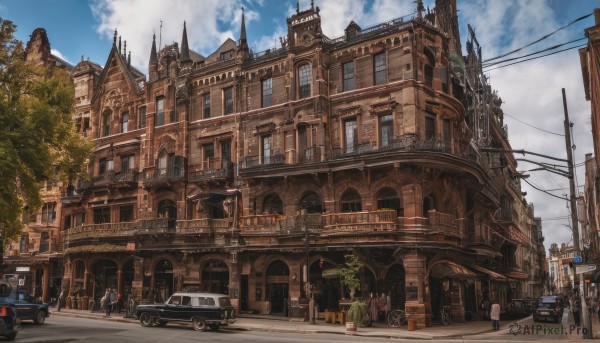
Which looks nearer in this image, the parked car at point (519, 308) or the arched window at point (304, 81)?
the arched window at point (304, 81)

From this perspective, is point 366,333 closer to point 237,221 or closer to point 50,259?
point 237,221

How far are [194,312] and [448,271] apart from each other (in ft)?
46.5

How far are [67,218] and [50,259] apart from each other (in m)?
3.83

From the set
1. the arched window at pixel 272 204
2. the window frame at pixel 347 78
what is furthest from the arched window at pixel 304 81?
the arched window at pixel 272 204

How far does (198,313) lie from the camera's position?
27047 millimetres

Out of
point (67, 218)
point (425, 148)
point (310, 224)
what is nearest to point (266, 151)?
point (310, 224)

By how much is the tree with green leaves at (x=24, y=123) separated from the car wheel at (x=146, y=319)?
291 inches

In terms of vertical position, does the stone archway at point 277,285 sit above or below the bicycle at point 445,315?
above

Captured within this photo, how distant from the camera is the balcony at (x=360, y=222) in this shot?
3078cm

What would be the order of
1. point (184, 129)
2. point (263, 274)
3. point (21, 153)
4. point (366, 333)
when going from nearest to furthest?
point (21, 153), point (366, 333), point (263, 274), point (184, 129)

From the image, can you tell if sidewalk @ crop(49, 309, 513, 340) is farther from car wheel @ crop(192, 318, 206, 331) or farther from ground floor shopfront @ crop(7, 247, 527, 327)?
car wheel @ crop(192, 318, 206, 331)

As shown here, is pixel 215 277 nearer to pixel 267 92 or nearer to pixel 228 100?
pixel 228 100

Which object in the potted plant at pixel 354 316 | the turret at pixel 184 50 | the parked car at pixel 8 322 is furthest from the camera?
the turret at pixel 184 50

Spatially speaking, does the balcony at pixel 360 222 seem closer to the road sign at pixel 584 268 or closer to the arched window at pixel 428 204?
the arched window at pixel 428 204
